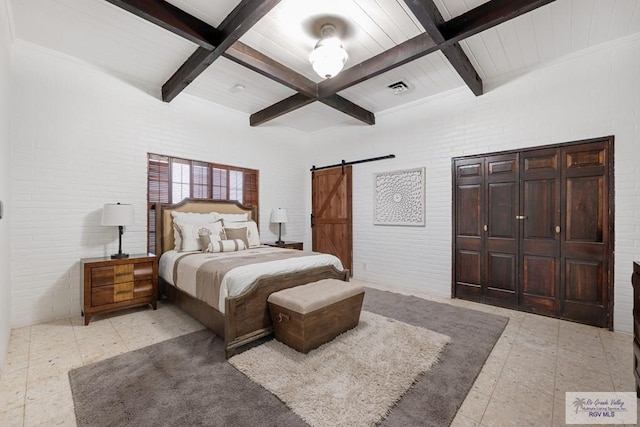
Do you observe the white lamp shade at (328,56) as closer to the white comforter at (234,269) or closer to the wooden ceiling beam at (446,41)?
the wooden ceiling beam at (446,41)

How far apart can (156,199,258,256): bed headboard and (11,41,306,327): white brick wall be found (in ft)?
0.61

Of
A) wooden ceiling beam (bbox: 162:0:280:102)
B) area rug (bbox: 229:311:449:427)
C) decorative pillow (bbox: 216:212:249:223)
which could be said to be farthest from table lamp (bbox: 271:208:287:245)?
area rug (bbox: 229:311:449:427)

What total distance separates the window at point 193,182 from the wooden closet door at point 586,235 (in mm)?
4351

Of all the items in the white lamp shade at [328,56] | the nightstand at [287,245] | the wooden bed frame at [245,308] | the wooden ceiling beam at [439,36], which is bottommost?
the wooden bed frame at [245,308]

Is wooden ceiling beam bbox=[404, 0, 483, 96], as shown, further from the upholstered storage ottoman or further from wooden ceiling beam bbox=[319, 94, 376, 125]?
the upholstered storage ottoman

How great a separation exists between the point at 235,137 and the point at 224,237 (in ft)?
6.01

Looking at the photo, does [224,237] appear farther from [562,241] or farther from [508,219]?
[562,241]

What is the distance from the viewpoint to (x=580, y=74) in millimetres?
2938

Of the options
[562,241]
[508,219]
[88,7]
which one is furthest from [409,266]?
[88,7]

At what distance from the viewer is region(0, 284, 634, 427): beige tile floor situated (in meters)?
1.61

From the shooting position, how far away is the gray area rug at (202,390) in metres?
1.54

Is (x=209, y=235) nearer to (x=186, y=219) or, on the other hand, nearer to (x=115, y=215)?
(x=186, y=219)

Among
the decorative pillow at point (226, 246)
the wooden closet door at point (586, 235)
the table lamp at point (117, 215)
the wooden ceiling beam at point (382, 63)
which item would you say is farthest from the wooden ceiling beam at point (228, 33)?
the wooden closet door at point (586, 235)

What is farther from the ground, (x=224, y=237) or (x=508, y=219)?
(x=508, y=219)
